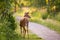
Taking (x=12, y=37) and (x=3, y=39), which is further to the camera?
(x=12, y=37)

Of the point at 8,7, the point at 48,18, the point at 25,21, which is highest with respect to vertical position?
the point at 8,7

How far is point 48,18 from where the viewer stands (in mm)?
25578

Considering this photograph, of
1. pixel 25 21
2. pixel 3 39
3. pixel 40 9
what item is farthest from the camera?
pixel 40 9

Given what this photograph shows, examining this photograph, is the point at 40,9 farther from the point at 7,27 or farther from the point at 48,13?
the point at 7,27

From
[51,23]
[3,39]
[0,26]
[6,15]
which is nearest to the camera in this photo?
[3,39]

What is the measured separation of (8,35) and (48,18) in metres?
12.8

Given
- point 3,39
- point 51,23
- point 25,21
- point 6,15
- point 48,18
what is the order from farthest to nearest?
point 48,18, point 51,23, point 25,21, point 6,15, point 3,39

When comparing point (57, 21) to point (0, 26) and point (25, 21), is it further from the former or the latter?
point (0, 26)

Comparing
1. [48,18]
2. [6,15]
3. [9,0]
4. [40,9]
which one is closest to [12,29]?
[6,15]

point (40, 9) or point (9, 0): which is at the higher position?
point (9, 0)

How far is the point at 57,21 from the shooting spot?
23.2m

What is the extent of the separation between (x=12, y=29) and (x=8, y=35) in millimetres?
1397

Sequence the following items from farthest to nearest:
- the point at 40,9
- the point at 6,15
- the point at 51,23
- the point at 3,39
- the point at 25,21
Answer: the point at 40,9 < the point at 51,23 < the point at 25,21 < the point at 6,15 < the point at 3,39

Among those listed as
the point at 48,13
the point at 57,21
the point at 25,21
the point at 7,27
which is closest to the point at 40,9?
the point at 48,13
